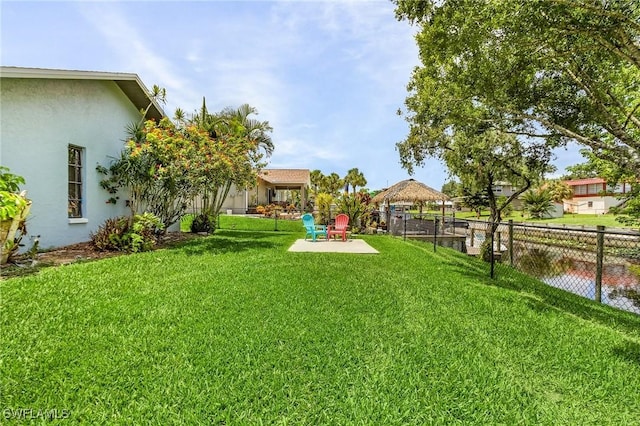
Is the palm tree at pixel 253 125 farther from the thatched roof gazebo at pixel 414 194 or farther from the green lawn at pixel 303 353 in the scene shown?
the green lawn at pixel 303 353

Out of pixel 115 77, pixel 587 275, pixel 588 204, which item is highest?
pixel 115 77

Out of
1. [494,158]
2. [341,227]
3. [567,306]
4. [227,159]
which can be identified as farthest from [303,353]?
[494,158]

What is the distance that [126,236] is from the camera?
8914 millimetres

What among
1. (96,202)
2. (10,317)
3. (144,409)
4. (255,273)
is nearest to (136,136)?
(96,202)

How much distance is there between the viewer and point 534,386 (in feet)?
9.79

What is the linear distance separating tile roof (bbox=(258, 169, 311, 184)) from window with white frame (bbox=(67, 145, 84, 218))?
22990 millimetres

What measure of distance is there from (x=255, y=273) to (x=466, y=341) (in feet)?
13.5

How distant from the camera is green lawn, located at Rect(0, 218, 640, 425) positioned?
258 centimetres

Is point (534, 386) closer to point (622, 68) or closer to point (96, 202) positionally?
point (622, 68)

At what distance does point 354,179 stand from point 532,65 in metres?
48.0

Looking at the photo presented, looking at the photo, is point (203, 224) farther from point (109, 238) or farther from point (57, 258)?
point (57, 258)

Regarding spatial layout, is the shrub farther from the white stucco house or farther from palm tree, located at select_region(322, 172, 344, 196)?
palm tree, located at select_region(322, 172, 344, 196)

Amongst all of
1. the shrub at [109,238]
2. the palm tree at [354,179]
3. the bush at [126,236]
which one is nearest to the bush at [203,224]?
the bush at [126,236]

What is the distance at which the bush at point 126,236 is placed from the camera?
875 cm
